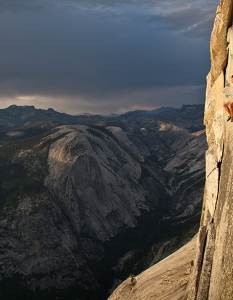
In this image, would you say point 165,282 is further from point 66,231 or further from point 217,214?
point 66,231

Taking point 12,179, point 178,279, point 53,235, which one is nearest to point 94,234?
point 53,235

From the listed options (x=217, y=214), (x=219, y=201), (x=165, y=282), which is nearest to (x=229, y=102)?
(x=219, y=201)

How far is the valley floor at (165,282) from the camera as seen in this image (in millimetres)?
31605

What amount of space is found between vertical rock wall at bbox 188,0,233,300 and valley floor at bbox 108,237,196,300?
5.54 meters

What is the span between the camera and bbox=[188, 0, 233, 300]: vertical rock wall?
1962cm

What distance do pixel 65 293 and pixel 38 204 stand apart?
53582mm

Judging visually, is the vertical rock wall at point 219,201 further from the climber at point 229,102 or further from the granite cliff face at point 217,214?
the climber at point 229,102

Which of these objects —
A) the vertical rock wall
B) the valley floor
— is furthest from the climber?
the valley floor

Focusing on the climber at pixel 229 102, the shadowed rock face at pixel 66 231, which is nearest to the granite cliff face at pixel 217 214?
the climber at pixel 229 102

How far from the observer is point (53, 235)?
152625 mm

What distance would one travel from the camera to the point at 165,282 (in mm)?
34031

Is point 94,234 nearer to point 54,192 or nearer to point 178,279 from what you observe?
point 54,192

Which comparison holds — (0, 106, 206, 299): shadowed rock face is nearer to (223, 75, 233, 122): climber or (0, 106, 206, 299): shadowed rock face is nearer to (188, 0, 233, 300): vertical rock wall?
(188, 0, 233, 300): vertical rock wall

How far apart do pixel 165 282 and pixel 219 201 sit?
1540 cm
